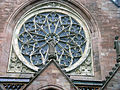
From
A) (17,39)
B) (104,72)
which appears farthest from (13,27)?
(104,72)

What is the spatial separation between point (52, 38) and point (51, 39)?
0.12 metres

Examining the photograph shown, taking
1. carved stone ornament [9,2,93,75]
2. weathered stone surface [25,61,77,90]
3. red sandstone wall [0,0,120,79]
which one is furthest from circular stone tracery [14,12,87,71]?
weathered stone surface [25,61,77,90]

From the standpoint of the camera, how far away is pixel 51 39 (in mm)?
14672

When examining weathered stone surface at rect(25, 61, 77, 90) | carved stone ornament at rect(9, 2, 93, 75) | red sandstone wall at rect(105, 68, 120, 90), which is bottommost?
red sandstone wall at rect(105, 68, 120, 90)

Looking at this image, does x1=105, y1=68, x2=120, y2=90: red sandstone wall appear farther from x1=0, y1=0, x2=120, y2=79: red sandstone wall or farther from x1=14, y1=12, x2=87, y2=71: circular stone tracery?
x1=14, y1=12, x2=87, y2=71: circular stone tracery

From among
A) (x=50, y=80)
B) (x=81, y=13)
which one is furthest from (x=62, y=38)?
(x=50, y=80)

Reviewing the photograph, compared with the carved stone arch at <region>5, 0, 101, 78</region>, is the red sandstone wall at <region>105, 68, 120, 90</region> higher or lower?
lower

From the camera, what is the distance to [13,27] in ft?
49.2

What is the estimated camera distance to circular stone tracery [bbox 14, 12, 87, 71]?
14.2m

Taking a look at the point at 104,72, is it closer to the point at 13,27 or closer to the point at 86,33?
the point at 86,33

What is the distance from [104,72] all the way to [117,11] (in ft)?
12.2

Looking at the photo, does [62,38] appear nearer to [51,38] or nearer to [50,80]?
[51,38]

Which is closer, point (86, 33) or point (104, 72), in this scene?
point (104, 72)

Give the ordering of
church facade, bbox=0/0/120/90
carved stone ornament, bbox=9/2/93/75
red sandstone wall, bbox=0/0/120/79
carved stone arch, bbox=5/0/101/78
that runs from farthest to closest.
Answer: carved stone arch, bbox=5/0/101/78 < carved stone ornament, bbox=9/2/93/75 < red sandstone wall, bbox=0/0/120/79 < church facade, bbox=0/0/120/90
